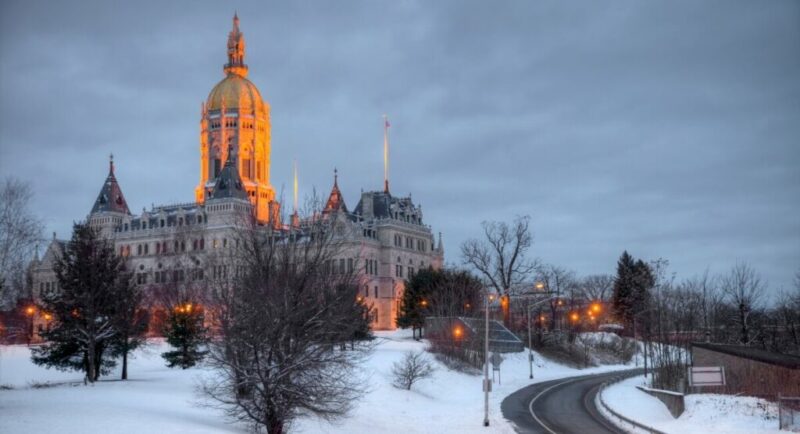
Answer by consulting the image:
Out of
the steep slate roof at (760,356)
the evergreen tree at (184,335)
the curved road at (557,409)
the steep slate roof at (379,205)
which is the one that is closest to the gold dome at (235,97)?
the steep slate roof at (379,205)

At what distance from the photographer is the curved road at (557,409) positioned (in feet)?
126

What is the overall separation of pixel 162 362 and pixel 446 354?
21.7 meters

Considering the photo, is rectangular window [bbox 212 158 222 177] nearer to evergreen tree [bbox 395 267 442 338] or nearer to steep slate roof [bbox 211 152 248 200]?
steep slate roof [bbox 211 152 248 200]

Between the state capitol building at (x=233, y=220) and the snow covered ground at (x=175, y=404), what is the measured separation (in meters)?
31.4

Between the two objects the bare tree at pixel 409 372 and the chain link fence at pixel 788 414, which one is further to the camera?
the bare tree at pixel 409 372

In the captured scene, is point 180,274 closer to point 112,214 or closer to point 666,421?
point 112,214

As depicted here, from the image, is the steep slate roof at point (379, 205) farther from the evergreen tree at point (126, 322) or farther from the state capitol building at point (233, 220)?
the evergreen tree at point (126, 322)

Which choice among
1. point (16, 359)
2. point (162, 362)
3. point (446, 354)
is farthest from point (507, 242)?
point (16, 359)

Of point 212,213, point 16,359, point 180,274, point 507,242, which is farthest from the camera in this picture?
point 212,213

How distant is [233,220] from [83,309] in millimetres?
63969

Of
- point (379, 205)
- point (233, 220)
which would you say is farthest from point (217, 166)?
point (233, 220)

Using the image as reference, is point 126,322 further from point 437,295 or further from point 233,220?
point 233,220

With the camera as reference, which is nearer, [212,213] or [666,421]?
Answer: [666,421]

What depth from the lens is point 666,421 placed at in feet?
125
